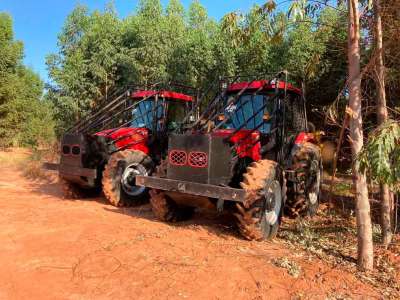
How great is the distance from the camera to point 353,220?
7.31 meters

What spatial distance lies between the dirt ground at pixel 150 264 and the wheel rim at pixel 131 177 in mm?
1163

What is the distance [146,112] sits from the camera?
927 cm

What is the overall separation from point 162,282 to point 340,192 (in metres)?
6.46

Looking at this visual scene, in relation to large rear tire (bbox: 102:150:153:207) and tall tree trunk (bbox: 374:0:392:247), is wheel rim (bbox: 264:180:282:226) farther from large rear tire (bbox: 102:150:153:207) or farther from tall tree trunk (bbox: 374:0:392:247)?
large rear tire (bbox: 102:150:153:207)

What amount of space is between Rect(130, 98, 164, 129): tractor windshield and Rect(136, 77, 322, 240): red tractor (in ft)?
7.25

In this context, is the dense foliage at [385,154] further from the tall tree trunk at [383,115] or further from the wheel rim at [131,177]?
the wheel rim at [131,177]

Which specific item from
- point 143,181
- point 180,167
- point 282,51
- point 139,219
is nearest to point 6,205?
point 139,219

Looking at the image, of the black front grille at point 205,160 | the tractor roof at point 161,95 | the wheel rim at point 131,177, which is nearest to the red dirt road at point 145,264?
the black front grille at point 205,160

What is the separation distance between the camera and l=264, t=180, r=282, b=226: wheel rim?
580cm

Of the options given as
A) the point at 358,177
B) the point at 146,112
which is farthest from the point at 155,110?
the point at 358,177

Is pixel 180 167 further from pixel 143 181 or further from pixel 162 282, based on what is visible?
pixel 162 282

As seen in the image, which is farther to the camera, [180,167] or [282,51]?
[282,51]

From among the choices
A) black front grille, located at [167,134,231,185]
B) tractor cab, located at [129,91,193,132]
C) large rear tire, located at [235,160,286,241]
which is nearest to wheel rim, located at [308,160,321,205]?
large rear tire, located at [235,160,286,241]

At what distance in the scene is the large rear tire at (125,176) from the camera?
799 cm
